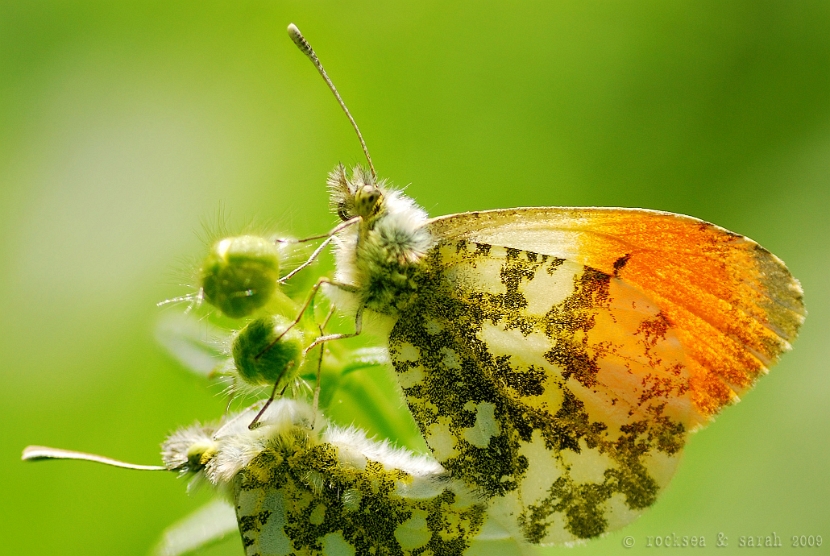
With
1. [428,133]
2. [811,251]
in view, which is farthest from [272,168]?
[811,251]

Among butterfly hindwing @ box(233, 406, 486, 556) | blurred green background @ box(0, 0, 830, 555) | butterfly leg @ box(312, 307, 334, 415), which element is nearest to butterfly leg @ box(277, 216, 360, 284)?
butterfly leg @ box(312, 307, 334, 415)

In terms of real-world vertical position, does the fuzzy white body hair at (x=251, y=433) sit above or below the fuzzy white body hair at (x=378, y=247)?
below

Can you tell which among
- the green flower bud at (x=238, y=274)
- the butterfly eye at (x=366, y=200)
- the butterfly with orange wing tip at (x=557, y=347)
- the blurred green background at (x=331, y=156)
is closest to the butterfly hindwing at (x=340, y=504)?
the butterfly with orange wing tip at (x=557, y=347)

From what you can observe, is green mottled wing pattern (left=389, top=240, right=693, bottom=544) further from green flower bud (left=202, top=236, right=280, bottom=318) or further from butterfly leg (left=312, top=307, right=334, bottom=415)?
green flower bud (left=202, top=236, right=280, bottom=318)

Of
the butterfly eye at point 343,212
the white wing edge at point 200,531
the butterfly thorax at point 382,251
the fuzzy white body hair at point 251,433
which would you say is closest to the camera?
the fuzzy white body hair at point 251,433

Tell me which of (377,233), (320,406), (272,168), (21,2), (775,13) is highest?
(775,13)

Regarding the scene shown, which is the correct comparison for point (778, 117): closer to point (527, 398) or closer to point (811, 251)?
point (811, 251)

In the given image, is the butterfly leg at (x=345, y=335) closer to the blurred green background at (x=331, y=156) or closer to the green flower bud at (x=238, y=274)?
the green flower bud at (x=238, y=274)

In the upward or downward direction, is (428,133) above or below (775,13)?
below
